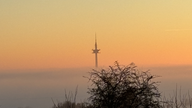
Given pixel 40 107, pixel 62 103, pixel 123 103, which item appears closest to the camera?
pixel 123 103

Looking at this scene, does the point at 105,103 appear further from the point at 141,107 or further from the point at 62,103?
the point at 62,103

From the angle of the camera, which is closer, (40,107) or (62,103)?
(62,103)

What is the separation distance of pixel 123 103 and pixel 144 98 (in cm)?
130

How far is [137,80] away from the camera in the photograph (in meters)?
24.7

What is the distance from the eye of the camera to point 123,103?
935 inches

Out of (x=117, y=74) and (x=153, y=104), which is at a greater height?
(x=117, y=74)

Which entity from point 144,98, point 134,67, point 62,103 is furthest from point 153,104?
point 62,103

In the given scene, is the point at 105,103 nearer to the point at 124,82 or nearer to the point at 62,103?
the point at 124,82

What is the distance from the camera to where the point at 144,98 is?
24.3 m

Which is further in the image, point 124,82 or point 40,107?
point 40,107

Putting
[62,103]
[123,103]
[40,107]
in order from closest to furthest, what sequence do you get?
[123,103], [62,103], [40,107]

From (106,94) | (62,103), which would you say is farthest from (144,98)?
(62,103)

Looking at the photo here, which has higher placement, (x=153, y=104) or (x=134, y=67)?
(x=134, y=67)

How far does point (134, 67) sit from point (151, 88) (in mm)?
1496
